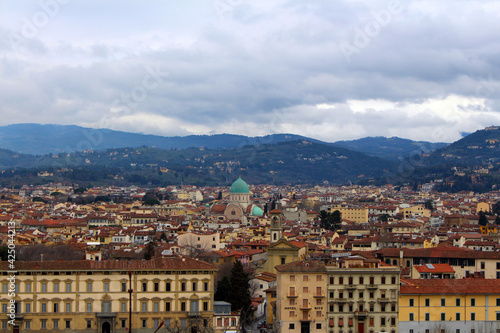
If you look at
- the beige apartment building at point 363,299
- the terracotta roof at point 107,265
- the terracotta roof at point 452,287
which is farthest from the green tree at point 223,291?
the terracotta roof at point 452,287

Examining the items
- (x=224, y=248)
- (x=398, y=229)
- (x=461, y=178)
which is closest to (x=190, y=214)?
(x=398, y=229)

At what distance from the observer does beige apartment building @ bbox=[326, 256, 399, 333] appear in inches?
1348

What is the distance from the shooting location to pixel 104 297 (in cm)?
3453

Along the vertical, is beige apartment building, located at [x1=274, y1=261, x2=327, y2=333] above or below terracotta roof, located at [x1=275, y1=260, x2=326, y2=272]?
below

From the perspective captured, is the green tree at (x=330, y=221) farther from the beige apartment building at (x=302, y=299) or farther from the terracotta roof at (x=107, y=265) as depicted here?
the terracotta roof at (x=107, y=265)

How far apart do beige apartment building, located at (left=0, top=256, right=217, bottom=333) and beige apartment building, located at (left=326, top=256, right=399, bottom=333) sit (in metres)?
5.63

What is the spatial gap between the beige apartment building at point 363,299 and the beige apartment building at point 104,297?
222 inches

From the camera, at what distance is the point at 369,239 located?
59781 mm

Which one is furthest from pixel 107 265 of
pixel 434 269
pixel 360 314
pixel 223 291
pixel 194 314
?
pixel 434 269

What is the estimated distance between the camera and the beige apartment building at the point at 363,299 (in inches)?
1348

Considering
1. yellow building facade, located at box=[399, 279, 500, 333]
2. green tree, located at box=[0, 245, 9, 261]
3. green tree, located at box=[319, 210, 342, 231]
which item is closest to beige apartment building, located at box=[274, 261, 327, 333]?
yellow building facade, located at box=[399, 279, 500, 333]

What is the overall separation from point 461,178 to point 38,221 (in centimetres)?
14196

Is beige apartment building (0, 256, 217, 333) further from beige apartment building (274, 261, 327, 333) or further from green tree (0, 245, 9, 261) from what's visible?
green tree (0, 245, 9, 261)

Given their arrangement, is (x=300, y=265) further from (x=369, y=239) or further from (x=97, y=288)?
(x=369, y=239)
